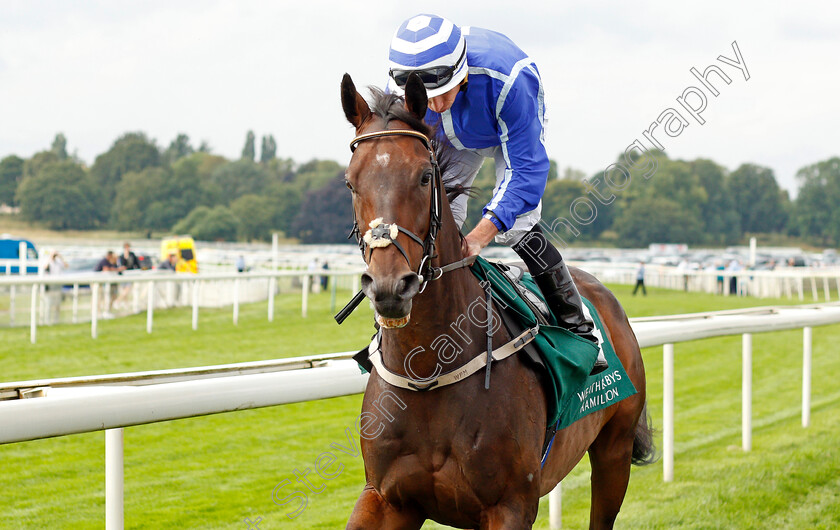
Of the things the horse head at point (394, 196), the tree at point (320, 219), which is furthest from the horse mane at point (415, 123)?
the tree at point (320, 219)

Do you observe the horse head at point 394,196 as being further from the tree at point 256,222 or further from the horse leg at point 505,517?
the tree at point 256,222

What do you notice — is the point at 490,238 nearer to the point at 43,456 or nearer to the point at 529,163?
the point at 529,163

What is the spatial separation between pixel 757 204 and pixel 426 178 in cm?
9559

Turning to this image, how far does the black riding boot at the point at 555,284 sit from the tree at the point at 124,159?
98.5 m

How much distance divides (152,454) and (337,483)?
143 centimetres

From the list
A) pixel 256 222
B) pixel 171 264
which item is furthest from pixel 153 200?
pixel 171 264

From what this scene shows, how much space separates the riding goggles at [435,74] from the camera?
2221mm

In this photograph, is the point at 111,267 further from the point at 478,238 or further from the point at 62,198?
the point at 62,198

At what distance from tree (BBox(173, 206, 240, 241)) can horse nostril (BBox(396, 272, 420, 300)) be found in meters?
77.6

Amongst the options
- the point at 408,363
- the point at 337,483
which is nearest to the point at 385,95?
the point at 408,363

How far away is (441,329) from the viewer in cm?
212

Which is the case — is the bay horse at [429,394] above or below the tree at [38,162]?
below

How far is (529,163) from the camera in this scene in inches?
95.7

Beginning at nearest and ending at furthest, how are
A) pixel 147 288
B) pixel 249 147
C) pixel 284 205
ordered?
1. pixel 147 288
2. pixel 284 205
3. pixel 249 147
